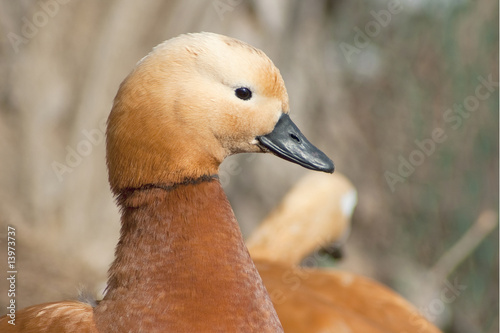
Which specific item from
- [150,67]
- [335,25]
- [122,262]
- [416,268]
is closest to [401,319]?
[122,262]

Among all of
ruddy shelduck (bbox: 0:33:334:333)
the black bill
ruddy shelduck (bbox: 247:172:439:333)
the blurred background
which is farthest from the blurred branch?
ruddy shelduck (bbox: 0:33:334:333)

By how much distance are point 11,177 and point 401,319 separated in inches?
98.6

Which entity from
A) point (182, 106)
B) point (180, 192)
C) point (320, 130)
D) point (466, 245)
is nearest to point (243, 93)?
point (182, 106)

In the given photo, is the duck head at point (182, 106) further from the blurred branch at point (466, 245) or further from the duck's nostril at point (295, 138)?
the blurred branch at point (466, 245)

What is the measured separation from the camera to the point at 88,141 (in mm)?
3412

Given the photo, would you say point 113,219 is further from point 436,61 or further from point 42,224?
point 436,61

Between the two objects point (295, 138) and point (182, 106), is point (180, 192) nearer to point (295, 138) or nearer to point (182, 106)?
point (182, 106)

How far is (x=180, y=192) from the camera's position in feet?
3.88

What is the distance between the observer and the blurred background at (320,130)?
326 cm

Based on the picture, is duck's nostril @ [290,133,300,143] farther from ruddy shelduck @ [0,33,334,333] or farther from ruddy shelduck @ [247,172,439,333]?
ruddy shelduck @ [247,172,439,333]

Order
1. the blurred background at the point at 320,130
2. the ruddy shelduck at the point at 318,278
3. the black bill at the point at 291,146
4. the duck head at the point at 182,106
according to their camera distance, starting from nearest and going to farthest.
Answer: the duck head at the point at 182,106 → the black bill at the point at 291,146 → the ruddy shelduck at the point at 318,278 → the blurred background at the point at 320,130

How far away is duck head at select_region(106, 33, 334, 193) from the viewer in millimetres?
1137

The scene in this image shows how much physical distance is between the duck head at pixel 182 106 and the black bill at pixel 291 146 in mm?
91

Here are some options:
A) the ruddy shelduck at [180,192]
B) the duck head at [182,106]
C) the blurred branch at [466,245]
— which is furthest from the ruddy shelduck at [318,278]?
the blurred branch at [466,245]
